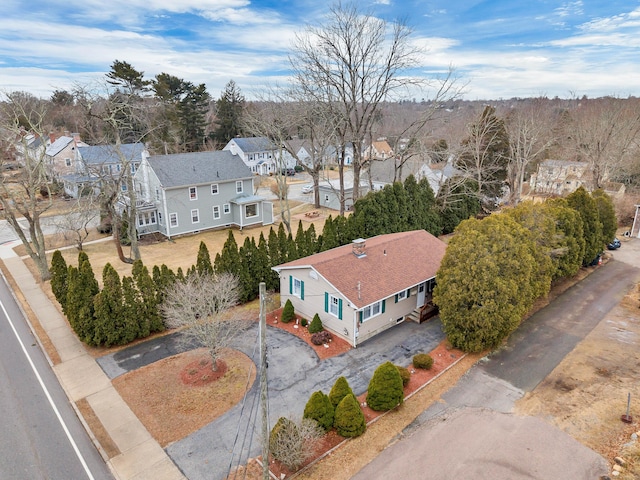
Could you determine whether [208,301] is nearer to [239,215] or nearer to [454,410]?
[454,410]

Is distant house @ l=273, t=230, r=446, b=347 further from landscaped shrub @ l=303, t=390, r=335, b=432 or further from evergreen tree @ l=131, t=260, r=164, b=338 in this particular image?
evergreen tree @ l=131, t=260, r=164, b=338

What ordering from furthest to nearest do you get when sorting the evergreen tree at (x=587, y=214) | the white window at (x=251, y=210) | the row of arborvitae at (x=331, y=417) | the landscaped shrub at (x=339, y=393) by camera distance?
the white window at (x=251, y=210), the evergreen tree at (x=587, y=214), the landscaped shrub at (x=339, y=393), the row of arborvitae at (x=331, y=417)

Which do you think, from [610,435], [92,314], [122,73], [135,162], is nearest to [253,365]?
[92,314]

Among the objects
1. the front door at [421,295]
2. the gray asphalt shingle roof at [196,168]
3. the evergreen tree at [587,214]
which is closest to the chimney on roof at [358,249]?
the front door at [421,295]

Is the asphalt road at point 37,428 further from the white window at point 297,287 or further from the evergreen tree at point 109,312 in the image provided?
the white window at point 297,287

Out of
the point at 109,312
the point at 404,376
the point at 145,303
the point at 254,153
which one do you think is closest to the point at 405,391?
the point at 404,376

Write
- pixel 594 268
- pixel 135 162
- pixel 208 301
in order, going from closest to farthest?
pixel 208 301
pixel 594 268
pixel 135 162
